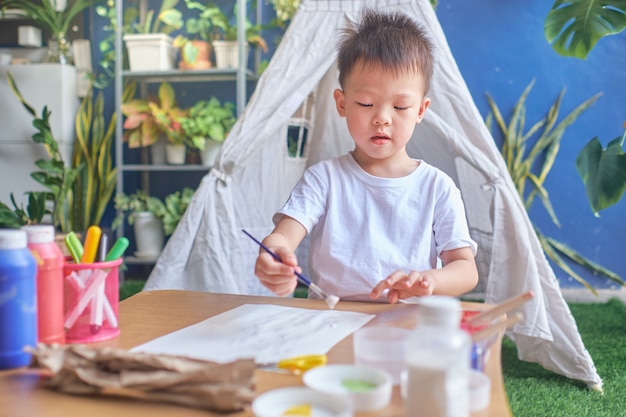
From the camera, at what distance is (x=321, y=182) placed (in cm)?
148

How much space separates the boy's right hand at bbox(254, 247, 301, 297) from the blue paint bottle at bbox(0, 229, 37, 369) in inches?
15.3

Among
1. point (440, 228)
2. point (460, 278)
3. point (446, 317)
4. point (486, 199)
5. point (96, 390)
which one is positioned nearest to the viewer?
point (446, 317)

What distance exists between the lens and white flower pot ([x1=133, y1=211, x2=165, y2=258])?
11.5 feet

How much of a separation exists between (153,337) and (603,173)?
2.18 m

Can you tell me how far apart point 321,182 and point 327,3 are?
1.29 meters

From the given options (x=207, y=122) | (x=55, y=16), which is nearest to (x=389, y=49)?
(x=207, y=122)

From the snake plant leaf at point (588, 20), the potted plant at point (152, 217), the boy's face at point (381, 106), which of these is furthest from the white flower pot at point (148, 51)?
the boy's face at point (381, 106)

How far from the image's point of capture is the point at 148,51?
11.4 feet

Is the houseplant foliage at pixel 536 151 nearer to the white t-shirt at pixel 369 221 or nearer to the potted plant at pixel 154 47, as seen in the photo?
the potted plant at pixel 154 47

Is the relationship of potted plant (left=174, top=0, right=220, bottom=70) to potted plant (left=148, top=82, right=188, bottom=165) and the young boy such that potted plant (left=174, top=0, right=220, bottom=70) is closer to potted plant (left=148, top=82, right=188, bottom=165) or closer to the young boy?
potted plant (left=148, top=82, right=188, bottom=165)

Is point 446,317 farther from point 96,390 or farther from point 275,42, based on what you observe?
point 275,42

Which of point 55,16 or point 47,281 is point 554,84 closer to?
point 55,16

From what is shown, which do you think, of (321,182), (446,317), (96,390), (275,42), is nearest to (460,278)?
(321,182)

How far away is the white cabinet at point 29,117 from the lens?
12.0 feet
